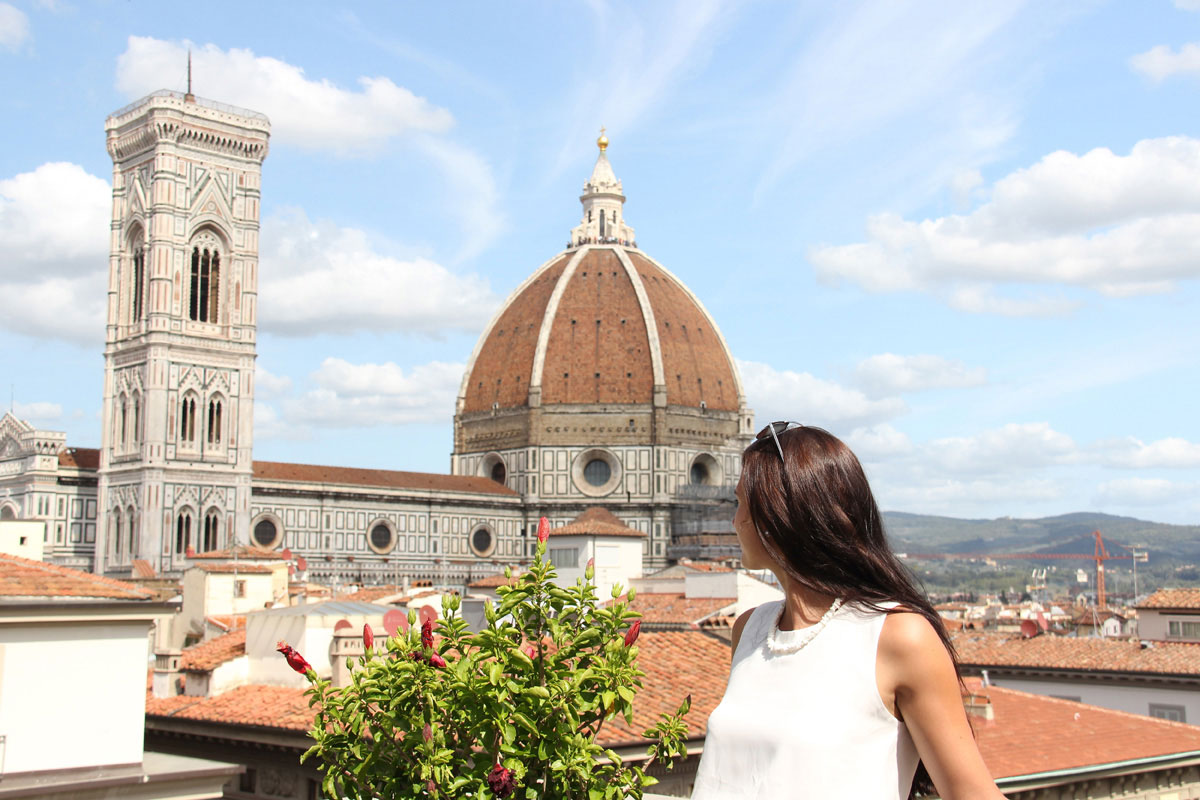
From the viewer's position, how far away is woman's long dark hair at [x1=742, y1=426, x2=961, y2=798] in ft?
8.23

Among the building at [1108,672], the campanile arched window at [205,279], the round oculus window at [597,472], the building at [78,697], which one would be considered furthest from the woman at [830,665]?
the round oculus window at [597,472]

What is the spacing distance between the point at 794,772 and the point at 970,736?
318 millimetres

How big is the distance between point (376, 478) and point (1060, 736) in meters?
62.5

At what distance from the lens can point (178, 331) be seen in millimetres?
63625

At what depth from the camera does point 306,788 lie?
13312mm

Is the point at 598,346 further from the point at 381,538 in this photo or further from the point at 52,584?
the point at 52,584

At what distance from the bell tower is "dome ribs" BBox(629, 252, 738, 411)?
2739 centimetres

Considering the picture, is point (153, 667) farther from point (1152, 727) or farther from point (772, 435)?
point (772, 435)

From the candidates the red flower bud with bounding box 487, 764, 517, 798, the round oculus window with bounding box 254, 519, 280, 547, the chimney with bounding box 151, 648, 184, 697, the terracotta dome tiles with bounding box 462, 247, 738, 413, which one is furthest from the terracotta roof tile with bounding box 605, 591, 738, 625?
the terracotta dome tiles with bounding box 462, 247, 738, 413

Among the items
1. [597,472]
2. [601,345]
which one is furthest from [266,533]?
[601,345]

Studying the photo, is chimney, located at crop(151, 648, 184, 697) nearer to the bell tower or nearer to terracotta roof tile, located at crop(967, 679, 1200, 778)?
terracotta roof tile, located at crop(967, 679, 1200, 778)

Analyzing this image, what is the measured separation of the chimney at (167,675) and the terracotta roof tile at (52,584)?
533cm

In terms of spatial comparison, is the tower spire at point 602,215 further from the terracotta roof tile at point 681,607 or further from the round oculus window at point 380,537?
the terracotta roof tile at point 681,607

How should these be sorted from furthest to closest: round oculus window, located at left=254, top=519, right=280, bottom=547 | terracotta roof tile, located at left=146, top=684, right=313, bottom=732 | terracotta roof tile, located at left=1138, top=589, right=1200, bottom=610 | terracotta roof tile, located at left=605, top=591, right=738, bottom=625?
1. round oculus window, located at left=254, top=519, right=280, bottom=547
2. terracotta roof tile, located at left=1138, top=589, right=1200, bottom=610
3. terracotta roof tile, located at left=605, top=591, right=738, bottom=625
4. terracotta roof tile, located at left=146, top=684, right=313, bottom=732
